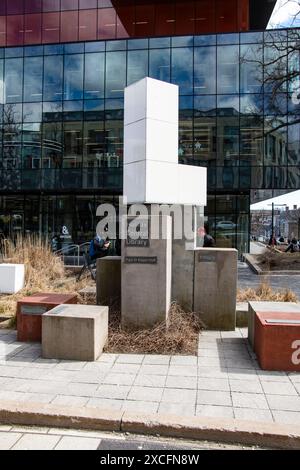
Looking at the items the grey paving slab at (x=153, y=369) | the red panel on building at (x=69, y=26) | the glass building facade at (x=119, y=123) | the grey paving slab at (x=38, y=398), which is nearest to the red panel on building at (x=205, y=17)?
the glass building facade at (x=119, y=123)

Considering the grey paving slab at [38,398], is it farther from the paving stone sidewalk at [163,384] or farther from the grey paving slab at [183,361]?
the grey paving slab at [183,361]

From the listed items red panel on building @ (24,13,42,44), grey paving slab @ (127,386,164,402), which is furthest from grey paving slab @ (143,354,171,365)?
red panel on building @ (24,13,42,44)

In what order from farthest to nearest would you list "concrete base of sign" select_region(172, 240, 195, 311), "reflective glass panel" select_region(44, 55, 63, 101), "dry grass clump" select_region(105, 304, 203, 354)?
"reflective glass panel" select_region(44, 55, 63, 101) < "concrete base of sign" select_region(172, 240, 195, 311) < "dry grass clump" select_region(105, 304, 203, 354)

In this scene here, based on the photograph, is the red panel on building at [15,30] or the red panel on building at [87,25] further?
the red panel on building at [15,30]

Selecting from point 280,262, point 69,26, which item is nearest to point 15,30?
point 69,26

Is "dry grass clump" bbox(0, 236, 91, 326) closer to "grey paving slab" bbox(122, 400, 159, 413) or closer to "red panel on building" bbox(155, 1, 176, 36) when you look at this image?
"grey paving slab" bbox(122, 400, 159, 413)

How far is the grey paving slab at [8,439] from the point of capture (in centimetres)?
A: 400

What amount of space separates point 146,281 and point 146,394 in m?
2.35

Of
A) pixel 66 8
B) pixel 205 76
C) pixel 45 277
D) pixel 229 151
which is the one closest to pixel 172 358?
pixel 45 277

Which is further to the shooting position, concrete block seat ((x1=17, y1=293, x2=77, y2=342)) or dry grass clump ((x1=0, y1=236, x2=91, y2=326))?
dry grass clump ((x1=0, y1=236, x2=91, y2=326))

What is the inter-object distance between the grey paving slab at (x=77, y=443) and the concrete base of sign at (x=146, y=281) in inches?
118

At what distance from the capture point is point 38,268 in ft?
42.6

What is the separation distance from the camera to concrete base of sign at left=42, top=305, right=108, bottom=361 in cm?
612

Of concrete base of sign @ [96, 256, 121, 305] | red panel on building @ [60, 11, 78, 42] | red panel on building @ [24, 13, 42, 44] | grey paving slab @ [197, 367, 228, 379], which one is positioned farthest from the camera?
red panel on building @ [24, 13, 42, 44]
